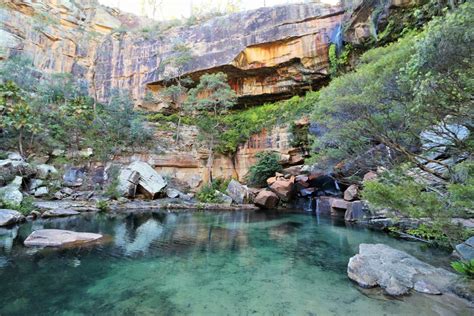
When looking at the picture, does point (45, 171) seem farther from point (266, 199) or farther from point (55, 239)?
point (266, 199)

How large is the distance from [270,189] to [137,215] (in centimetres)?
792

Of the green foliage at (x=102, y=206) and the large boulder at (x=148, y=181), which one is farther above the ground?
the large boulder at (x=148, y=181)

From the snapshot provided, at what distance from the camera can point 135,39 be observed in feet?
78.5

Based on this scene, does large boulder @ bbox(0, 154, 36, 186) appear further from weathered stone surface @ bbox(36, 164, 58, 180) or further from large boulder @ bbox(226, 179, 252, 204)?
large boulder @ bbox(226, 179, 252, 204)

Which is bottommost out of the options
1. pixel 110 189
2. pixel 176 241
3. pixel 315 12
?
pixel 176 241

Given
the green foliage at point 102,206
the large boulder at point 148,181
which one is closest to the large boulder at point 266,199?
the large boulder at point 148,181

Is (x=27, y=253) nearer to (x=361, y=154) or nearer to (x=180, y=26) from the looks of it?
(x=361, y=154)

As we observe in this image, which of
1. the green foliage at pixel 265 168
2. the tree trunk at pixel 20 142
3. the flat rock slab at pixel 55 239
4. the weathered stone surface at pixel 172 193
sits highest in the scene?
the tree trunk at pixel 20 142

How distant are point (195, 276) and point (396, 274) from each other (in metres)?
3.60

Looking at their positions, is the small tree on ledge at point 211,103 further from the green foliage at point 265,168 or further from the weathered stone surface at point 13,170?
the weathered stone surface at point 13,170

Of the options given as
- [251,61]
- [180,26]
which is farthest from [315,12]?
[180,26]

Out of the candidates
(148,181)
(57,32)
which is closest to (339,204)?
(148,181)

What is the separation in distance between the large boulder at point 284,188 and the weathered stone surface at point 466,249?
431 inches

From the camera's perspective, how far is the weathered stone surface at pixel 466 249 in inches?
172
